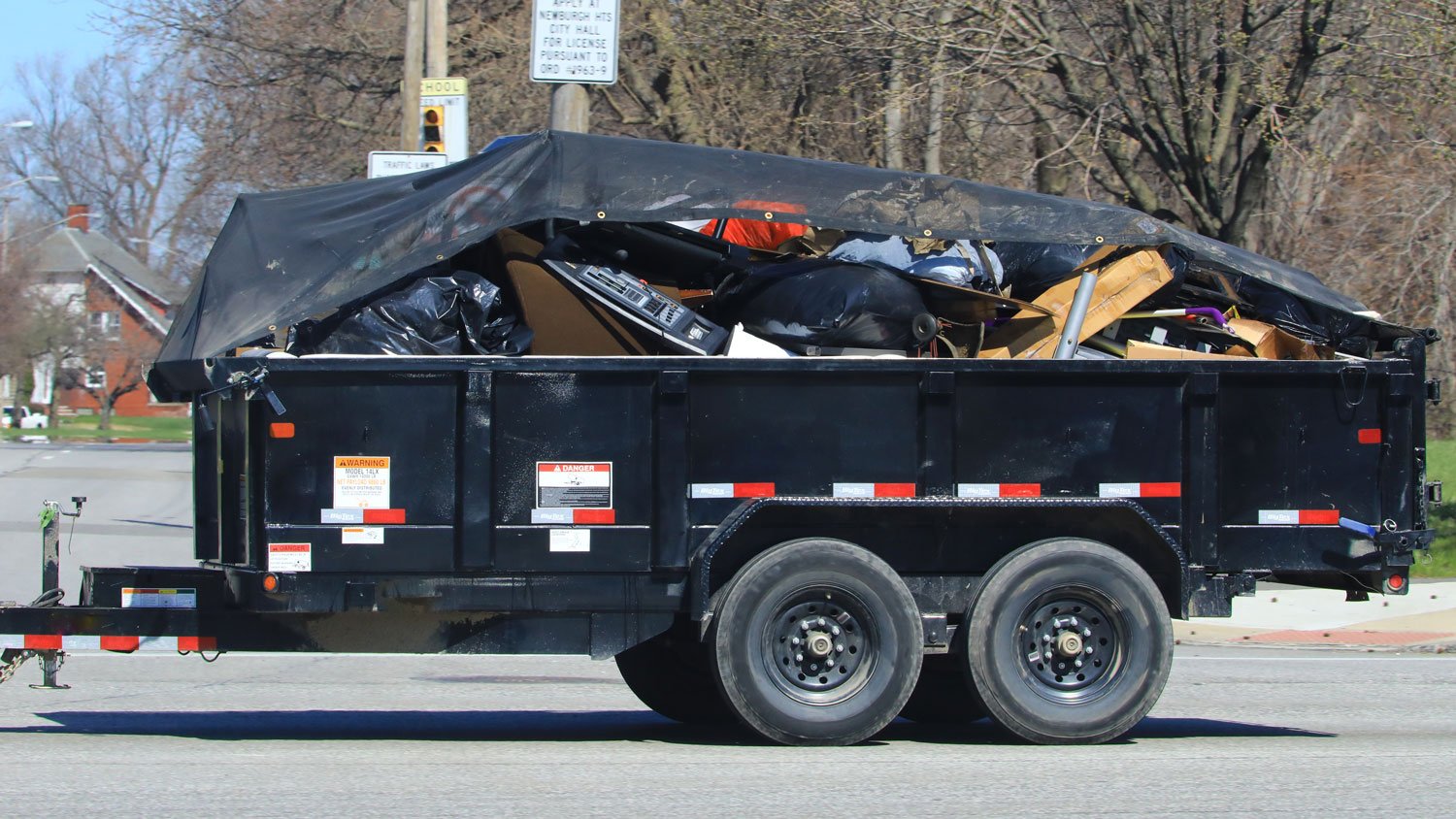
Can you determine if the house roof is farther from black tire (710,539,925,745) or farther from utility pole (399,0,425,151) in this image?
black tire (710,539,925,745)

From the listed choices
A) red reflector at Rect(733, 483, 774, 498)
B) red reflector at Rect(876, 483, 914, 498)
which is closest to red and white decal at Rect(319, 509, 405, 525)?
red reflector at Rect(733, 483, 774, 498)

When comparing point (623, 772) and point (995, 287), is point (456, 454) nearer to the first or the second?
point (623, 772)

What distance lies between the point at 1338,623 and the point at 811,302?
7.67 meters

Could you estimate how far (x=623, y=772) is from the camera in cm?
620

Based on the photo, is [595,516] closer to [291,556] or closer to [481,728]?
[291,556]

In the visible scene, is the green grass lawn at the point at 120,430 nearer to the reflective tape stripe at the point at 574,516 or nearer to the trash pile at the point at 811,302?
the trash pile at the point at 811,302

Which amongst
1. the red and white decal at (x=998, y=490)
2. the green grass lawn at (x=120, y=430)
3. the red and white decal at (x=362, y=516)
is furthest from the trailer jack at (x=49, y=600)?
the green grass lawn at (x=120, y=430)

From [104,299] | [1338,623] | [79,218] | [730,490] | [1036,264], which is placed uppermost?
[79,218]

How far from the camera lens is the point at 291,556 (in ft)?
20.9

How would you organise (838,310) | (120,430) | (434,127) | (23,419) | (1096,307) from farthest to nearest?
(23,419)
(120,430)
(434,127)
(1096,307)
(838,310)

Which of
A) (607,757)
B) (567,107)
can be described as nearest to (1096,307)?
(607,757)

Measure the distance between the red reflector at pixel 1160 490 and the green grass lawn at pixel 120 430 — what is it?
3861 centimetres

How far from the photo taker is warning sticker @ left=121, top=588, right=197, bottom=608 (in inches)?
262

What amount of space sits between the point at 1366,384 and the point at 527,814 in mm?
4313
